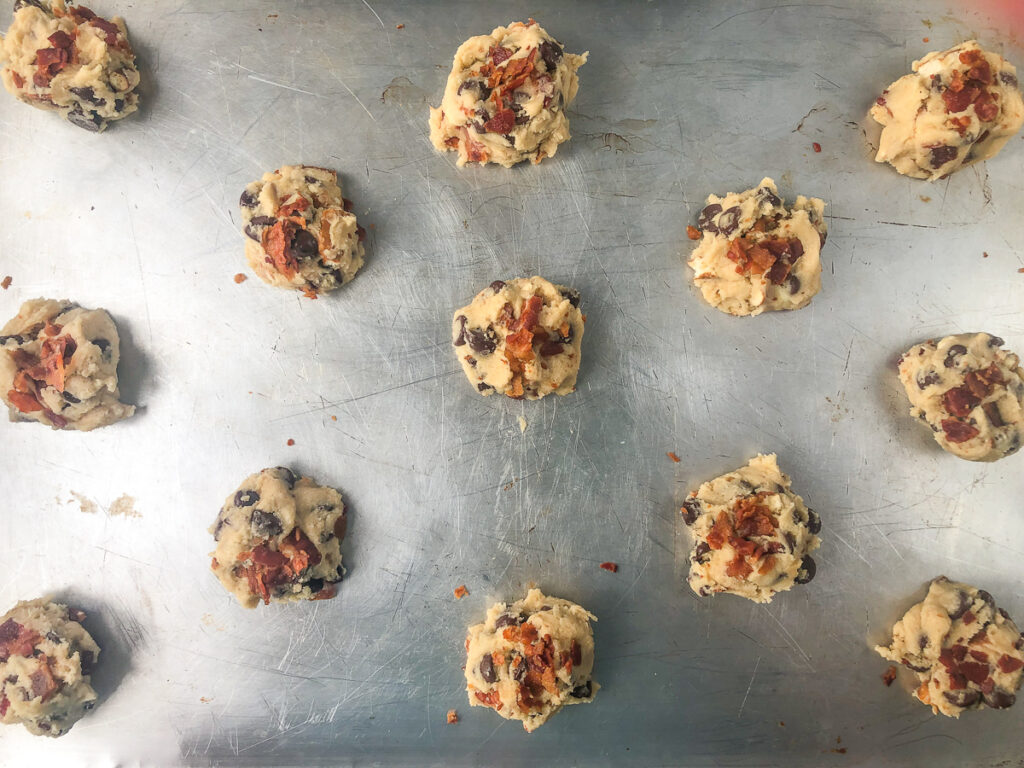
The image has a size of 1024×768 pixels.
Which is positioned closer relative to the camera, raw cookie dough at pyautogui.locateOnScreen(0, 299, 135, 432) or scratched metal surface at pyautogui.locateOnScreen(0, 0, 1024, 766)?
raw cookie dough at pyautogui.locateOnScreen(0, 299, 135, 432)

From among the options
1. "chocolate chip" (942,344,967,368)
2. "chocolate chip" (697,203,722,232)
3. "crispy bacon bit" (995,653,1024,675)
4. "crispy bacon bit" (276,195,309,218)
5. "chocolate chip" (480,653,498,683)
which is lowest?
"chocolate chip" (480,653,498,683)

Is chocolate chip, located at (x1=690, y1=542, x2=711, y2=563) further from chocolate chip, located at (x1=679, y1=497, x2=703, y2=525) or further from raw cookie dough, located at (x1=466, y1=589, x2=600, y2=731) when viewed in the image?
raw cookie dough, located at (x1=466, y1=589, x2=600, y2=731)

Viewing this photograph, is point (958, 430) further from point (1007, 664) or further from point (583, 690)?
point (583, 690)

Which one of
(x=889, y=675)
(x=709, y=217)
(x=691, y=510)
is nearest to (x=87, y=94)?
(x=709, y=217)

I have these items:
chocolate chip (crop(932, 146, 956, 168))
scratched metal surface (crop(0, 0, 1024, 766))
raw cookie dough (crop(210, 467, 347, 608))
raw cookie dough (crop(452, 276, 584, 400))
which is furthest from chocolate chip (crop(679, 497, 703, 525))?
chocolate chip (crop(932, 146, 956, 168))

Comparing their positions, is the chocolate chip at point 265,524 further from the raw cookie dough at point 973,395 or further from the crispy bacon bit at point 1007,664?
the crispy bacon bit at point 1007,664

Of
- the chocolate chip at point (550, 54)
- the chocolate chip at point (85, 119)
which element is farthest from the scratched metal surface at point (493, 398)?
the chocolate chip at point (550, 54)

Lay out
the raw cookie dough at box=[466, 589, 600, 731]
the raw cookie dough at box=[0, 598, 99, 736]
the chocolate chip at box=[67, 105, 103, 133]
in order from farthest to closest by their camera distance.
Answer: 1. the chocolate chip at box=[67, 105, 103, 133]
2. the raw cookie dough at box=[0, 598, 99, 736]
3. the raw cookie dough at box=[466, 589, 600, 731]
